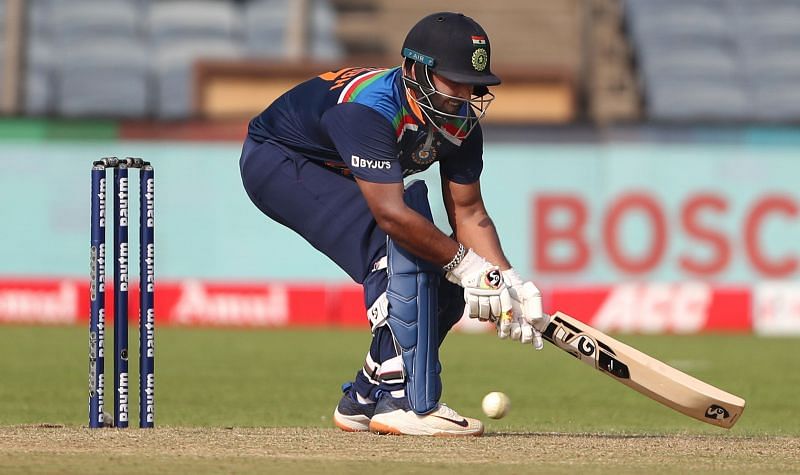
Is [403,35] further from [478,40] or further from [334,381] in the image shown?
[478,40]

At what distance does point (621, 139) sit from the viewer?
15.8 m

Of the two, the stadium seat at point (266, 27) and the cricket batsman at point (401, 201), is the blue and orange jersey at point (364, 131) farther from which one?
the stadium seat at point (266, 27)

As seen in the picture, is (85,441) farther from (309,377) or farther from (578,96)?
(578,96)

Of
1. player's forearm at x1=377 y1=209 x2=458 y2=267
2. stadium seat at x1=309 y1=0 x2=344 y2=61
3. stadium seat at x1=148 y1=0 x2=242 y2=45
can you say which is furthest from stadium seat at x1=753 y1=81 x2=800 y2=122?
player's forearm at x1=377 y1=209 x2=458 y2=267

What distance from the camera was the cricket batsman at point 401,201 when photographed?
5438 millimetres

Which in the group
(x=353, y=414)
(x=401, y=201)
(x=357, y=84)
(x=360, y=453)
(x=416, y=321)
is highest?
(x=357, y=84)

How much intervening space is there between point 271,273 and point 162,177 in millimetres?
1466

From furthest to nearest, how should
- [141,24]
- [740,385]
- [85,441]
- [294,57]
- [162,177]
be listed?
[141,24], [294,57], [162,177], [740,385], [85,441]

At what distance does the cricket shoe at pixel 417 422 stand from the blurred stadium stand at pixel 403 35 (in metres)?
12.3

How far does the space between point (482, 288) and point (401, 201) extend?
42 centimetres


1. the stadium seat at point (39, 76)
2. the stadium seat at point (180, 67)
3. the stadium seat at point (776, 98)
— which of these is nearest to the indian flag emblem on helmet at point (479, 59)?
the stadium seat at point (180, 67)

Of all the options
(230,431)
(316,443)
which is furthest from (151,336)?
(316,443)

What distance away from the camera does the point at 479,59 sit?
552 centimetres

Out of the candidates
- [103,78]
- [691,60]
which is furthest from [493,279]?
[691,60]
